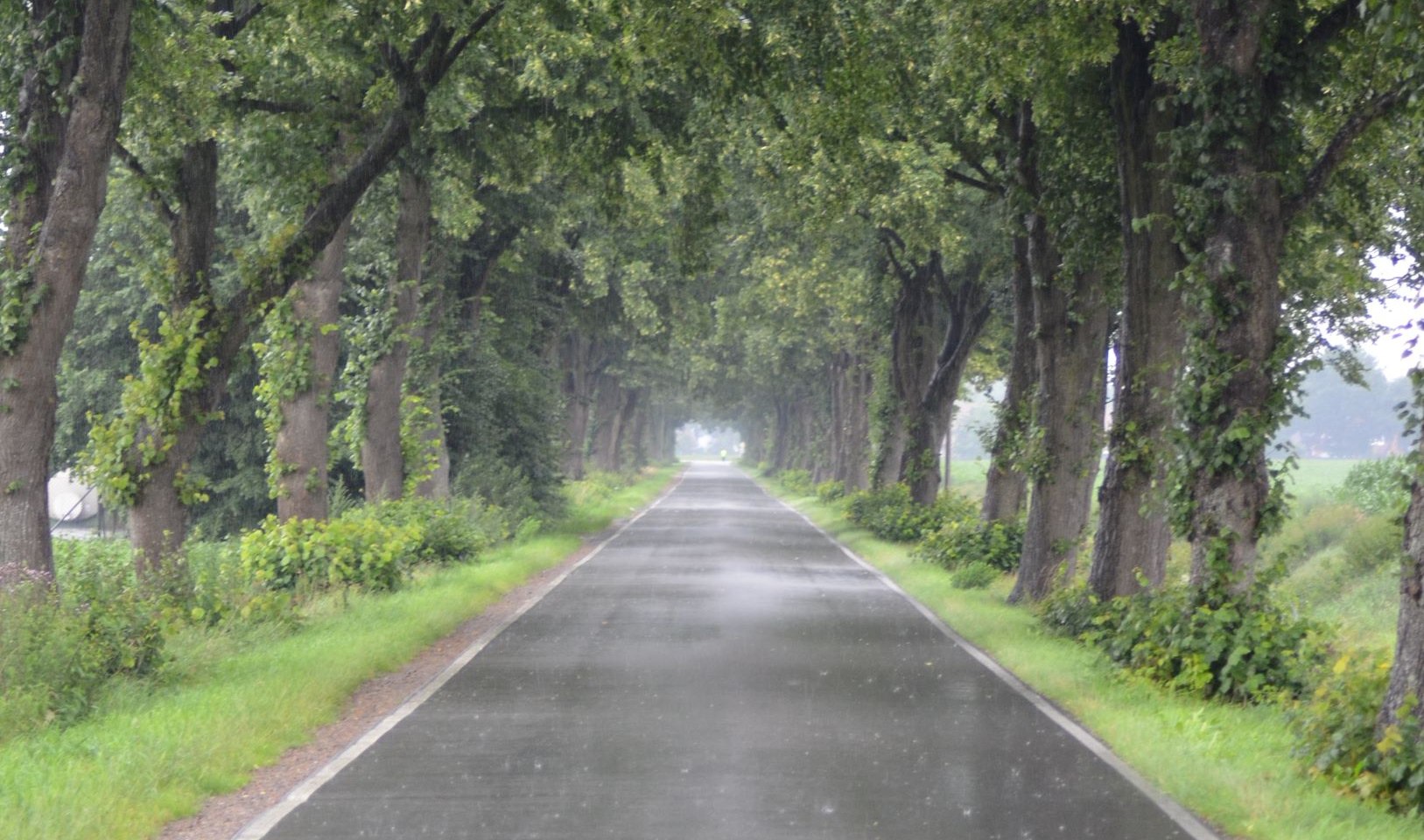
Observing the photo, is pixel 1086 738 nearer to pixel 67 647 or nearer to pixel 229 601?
pixel 67 647

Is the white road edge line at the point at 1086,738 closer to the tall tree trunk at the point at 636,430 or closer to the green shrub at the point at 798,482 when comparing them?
the green shrub at the point at 798,482

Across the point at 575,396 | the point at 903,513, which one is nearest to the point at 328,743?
the point at 903,513

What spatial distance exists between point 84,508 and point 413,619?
106ft

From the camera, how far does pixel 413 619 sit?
1734cm

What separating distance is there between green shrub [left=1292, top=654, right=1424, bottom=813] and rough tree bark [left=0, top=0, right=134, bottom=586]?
29.1 ft

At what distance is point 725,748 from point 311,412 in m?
12.2

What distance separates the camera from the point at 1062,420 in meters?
20.0

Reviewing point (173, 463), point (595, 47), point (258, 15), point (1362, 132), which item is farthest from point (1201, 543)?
point (258, 15)

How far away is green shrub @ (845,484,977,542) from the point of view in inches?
1267

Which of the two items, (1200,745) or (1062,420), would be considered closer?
(1200,745)

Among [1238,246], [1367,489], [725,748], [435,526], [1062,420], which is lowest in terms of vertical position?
[725,748]

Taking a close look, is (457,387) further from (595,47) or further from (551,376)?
(595,47)

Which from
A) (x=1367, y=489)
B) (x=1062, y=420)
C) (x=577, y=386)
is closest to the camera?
(x=1062, y=420)

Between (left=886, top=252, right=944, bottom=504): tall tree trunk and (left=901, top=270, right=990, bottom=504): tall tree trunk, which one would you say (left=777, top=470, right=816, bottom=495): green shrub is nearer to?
(left=886, top=252, right=944, bottom=504): tall tree trunk
